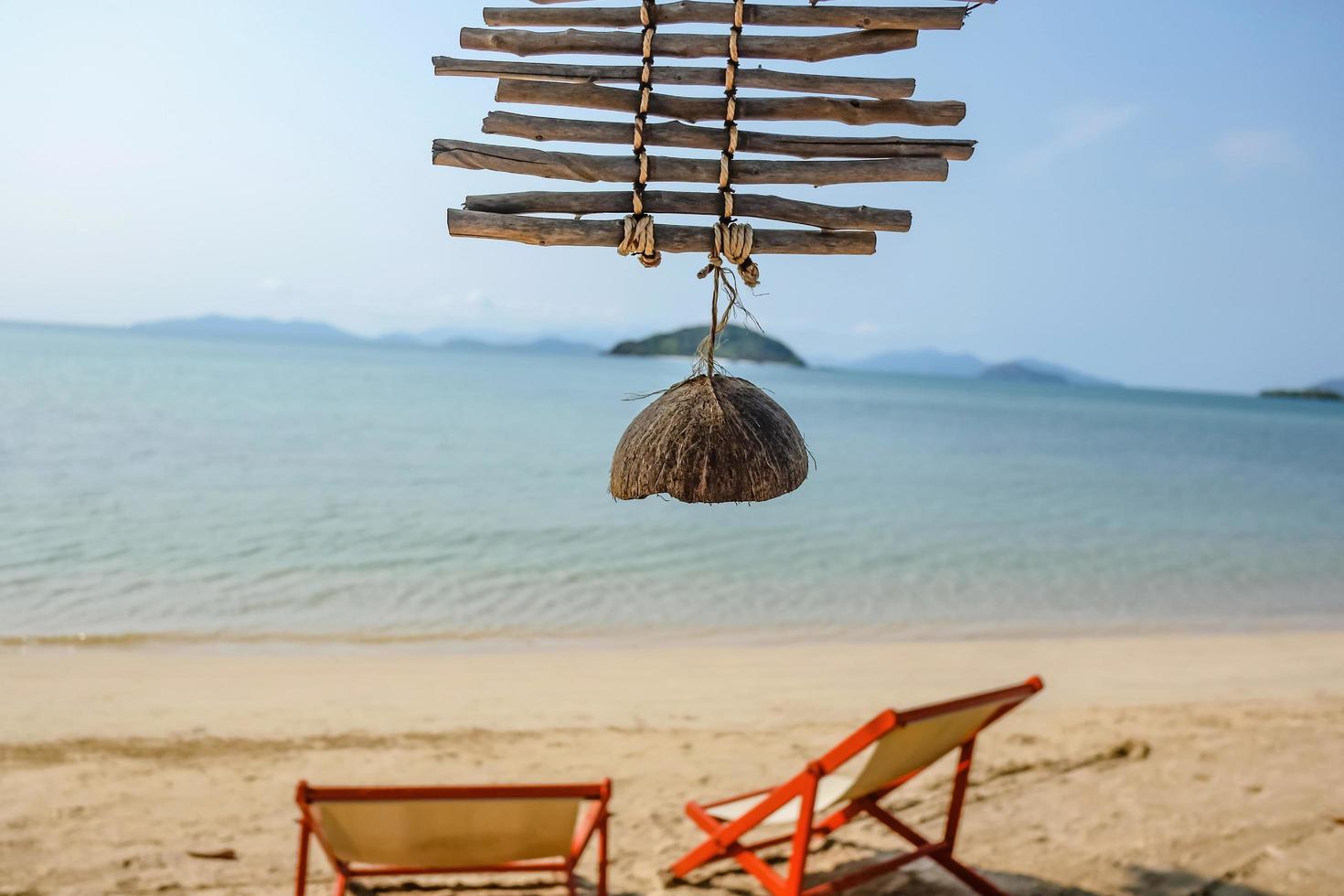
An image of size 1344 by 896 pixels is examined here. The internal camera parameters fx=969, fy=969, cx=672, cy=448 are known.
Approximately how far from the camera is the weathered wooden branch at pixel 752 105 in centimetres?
203

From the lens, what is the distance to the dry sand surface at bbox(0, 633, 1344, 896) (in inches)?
162

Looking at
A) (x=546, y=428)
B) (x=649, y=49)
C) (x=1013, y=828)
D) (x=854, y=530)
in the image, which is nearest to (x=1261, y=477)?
(x=854, y=530)

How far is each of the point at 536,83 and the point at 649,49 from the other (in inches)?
9.7

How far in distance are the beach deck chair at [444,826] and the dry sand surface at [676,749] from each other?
73cm

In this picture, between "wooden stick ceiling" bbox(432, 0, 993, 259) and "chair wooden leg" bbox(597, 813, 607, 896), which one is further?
"chair wooden leg" bbox(597, 813, 607, 896)

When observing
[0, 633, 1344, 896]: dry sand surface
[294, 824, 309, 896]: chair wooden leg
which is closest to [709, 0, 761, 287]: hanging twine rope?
[294, 824, 309, 896]: chair wooden leg

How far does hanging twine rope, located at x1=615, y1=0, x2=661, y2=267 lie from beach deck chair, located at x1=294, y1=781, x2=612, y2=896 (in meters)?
1.70

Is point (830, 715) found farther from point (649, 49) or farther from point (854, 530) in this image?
point (854, 530)

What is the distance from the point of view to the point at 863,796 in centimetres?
372

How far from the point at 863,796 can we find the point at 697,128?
2.71m

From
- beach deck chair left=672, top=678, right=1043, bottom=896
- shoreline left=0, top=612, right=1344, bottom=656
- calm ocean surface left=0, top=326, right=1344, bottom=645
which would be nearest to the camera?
beach deck chair left=672, top=678, right=1043, bottom=896

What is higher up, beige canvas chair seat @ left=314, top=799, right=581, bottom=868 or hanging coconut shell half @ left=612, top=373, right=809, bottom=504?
hanging coconut shell half @ left=612, top=373, right=809, bottom=504

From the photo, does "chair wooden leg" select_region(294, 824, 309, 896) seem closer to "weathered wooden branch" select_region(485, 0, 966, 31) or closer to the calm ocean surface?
the calm ocean surface

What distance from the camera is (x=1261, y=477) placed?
24.8m
